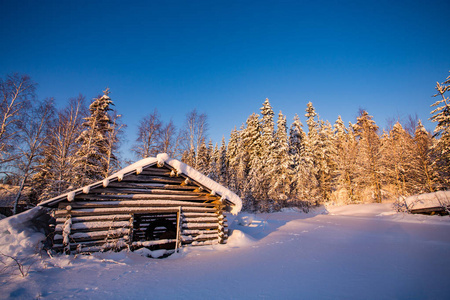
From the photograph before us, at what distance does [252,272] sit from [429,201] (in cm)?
1736

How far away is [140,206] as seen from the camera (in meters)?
8.73

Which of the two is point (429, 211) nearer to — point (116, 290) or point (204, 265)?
point (204, 265)

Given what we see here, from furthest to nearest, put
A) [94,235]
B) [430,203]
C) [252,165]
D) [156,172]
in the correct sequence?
1. [252,165]
2. [430,203]
3. [156,172]
4. [94,235]

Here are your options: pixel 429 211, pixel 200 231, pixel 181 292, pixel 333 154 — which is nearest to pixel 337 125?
pixel 333 154

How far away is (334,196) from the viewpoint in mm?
31625

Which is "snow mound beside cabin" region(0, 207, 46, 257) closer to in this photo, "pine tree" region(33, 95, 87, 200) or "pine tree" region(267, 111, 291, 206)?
"pine tree" region(33, 95, 87, 200)

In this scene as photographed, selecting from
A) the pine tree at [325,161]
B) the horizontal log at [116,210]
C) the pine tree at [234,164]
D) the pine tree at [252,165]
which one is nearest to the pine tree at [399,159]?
the pine tree at [325,161]

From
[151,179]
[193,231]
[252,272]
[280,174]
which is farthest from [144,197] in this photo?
[280,174]

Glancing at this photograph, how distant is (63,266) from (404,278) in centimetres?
996

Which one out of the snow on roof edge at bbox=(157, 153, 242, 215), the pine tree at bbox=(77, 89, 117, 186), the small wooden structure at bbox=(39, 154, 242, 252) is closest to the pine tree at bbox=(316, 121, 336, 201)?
the snow on roof edge at bbox=(157, 153, 242, 215)

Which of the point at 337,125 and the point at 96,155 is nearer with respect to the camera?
the point at 96,155

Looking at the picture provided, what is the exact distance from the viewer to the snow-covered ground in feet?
15.1

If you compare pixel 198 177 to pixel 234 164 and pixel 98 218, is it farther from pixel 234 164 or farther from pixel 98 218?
pixel 234 164

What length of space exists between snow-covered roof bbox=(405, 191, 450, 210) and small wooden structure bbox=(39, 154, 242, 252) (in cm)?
1581
